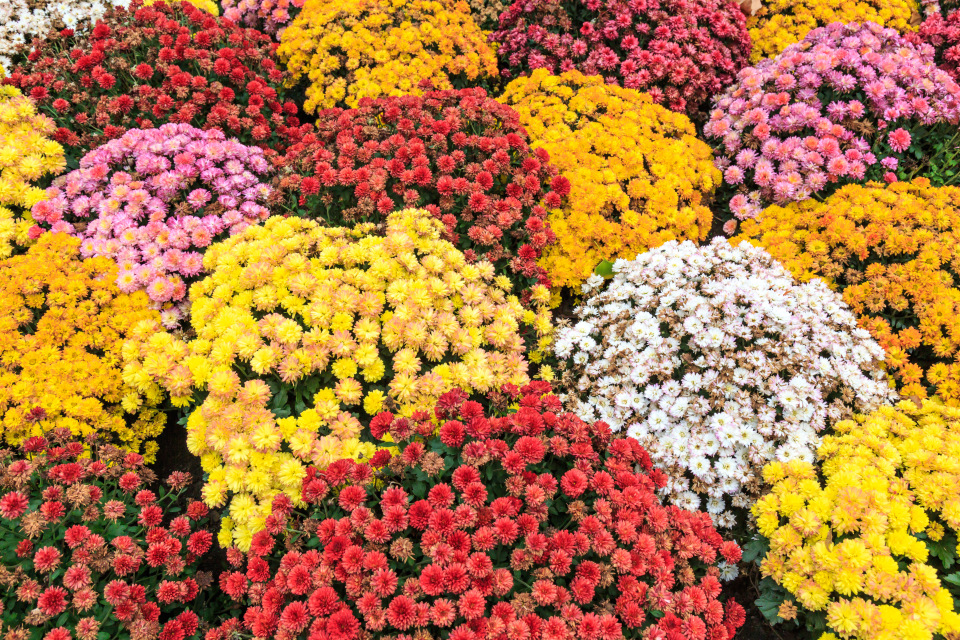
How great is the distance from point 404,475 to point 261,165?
3191 mm

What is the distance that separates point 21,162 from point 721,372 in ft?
17.8

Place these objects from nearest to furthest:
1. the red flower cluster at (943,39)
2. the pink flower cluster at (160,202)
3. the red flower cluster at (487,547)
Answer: the red flower cluster at (487,547), the pink flower cluster at (160,202), the red flower cluster at (943,39)

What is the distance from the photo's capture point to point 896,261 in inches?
161

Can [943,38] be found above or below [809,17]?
below

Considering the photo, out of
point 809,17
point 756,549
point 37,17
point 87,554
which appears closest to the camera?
point 87,554

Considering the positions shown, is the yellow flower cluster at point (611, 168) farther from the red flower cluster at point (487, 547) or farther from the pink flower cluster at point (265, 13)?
the pink flower cluster at point (265, 13)

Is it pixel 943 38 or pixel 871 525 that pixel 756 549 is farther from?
pixel 943 38

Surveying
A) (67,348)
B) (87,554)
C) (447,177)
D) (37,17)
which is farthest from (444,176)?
(37,17)

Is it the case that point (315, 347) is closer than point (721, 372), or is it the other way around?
point (315, 347)

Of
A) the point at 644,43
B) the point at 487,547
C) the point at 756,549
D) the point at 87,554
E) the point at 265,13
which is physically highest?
the point at 265,13

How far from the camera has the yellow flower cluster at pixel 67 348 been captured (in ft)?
10.8

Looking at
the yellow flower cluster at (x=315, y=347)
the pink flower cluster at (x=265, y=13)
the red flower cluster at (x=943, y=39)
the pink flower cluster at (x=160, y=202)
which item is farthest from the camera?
the pink flower cluster at (x=265, y=13)

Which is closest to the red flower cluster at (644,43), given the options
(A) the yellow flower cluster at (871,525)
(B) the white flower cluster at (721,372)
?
(B) the white flower cluster at (721,372)

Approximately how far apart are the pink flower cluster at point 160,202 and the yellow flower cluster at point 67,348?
0.58 feet
